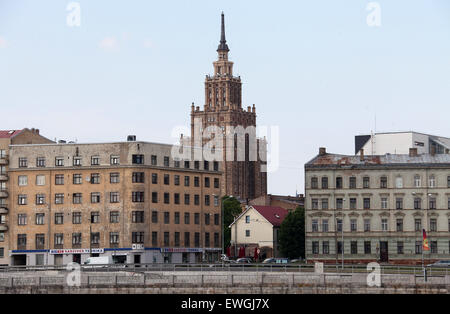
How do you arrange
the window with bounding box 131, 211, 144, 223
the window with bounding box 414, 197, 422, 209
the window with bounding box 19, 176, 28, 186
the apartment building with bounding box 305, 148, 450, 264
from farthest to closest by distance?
the window with bounding box 19, 176, 28, 186 < the window with bounding box 131, 211, 144, 223 < the window with bounding box 414, 197, 422, 209 < the apartment building with bounding box 305, 148, 450, 264

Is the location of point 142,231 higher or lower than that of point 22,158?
lower

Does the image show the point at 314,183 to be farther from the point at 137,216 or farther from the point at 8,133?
the point at 8,133

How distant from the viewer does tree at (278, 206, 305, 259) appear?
173500 millimetres

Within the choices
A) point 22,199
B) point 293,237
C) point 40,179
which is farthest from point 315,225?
point 22,199

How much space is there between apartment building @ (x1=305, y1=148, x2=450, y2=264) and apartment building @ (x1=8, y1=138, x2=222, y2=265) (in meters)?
19.3

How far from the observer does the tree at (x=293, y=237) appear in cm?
17350

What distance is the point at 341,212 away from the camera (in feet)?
486

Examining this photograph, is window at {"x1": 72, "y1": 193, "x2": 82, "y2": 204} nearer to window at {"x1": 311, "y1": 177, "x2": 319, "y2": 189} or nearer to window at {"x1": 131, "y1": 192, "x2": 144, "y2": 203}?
window at {"x1": 131, "y1": 192, "x2": 144, "y2": 203}

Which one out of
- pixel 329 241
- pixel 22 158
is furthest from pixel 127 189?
pixel 329 241

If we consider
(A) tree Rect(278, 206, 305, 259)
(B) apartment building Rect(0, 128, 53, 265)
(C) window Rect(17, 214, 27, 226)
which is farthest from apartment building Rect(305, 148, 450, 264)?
(B) apartment building Rect(0, 128, 53, 265)

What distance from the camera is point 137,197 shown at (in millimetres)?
149000

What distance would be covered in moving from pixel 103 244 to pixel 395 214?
38.2m

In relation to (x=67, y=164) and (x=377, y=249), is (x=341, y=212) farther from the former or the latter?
(x=67, y=164)

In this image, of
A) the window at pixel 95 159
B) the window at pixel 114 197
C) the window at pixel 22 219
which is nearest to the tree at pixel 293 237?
the window at pixel 114 197
